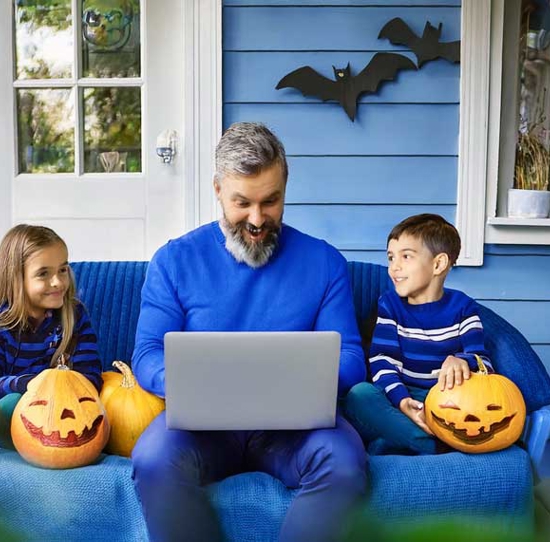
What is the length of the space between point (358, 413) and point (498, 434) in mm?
338

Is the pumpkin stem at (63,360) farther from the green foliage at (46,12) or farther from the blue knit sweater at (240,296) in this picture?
the green foliage at (46,12)

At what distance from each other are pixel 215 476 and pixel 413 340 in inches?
27.5

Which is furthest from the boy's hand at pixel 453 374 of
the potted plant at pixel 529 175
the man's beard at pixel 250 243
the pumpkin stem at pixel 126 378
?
the potted plant at pixel 529 175

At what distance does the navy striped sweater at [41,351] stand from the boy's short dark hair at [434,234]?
2.97 ft

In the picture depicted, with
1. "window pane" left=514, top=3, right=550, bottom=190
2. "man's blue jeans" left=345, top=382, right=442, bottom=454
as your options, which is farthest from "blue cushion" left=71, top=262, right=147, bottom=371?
"window pane" left=514, top=3, right=550, bottom=190

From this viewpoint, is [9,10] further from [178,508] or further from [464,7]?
[178,508]

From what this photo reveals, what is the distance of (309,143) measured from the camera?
9.36 ft

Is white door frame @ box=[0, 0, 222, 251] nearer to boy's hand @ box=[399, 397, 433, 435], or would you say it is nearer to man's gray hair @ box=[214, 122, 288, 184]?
man's gray hair @ box=[214, 122, 288, 184]

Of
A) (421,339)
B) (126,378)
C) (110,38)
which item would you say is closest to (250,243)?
(126,378)

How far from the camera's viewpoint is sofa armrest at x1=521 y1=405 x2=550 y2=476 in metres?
1.91

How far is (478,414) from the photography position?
5.80 feet

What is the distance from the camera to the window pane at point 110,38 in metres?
2.89

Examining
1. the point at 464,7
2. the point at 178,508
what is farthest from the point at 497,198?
the point at 178,508

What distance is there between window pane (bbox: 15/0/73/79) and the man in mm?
1307
